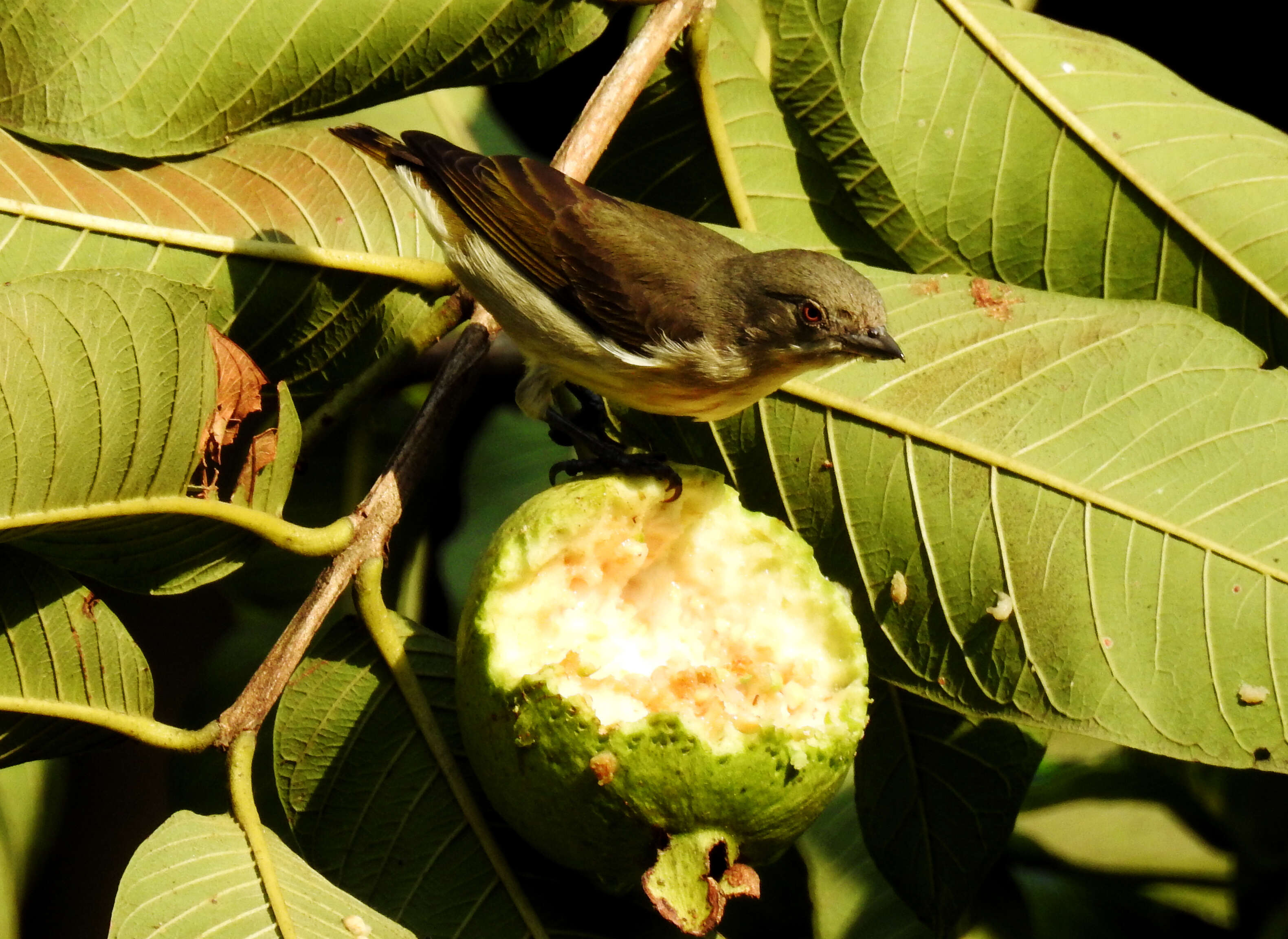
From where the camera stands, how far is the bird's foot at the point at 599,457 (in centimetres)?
189

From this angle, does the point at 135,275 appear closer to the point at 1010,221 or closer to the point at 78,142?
the point at 78,142

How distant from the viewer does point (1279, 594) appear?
70.5 inches

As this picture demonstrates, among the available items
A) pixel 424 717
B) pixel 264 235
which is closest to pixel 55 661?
pixel 424 717

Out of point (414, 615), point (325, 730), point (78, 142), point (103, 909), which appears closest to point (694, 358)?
point (414, 615)

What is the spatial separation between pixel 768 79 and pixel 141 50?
3.96ft

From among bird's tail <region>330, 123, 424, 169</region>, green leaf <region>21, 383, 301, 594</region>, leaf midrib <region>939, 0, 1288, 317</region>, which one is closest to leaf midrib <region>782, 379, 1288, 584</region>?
leaf midrib <region>939, 0, 1288, 317</region>

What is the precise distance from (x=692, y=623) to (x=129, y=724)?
0.88 m

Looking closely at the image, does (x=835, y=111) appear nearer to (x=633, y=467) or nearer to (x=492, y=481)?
(x=633, y=467)

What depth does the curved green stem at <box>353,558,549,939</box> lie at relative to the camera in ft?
5.78

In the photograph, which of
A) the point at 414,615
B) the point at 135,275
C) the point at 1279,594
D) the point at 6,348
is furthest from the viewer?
the point at 414,615

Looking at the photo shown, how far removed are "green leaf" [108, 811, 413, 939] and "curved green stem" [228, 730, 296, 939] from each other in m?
0.01

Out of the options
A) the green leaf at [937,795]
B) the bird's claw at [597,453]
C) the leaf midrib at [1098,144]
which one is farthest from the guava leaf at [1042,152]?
the green leaf at [937,795]

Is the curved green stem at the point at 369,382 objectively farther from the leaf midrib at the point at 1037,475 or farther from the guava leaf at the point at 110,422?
the leaf midrib at the point at 1037,475

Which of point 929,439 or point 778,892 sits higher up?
point 929,439
